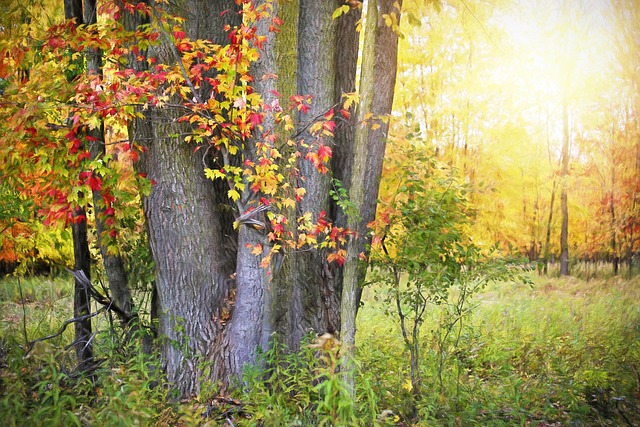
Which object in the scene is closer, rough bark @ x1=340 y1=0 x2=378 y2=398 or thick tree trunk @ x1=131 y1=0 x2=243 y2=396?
rough bark @ x1=340 y1=0 x2=378 y2=398

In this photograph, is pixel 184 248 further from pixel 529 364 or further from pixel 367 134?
pixel 529 364

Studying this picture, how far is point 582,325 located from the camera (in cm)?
671

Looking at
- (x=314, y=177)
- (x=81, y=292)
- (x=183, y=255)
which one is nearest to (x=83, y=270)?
(x=81, y=292)

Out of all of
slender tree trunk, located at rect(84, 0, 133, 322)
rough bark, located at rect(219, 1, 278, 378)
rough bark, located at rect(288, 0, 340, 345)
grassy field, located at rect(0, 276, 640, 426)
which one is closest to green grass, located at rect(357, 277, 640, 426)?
grassy field, located at rect(0, 276, 640, 426)

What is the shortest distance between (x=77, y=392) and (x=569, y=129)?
41.8 ft

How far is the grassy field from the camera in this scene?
3.15 meters

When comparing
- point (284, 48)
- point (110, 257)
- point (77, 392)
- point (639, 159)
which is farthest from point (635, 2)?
point (77, 392)

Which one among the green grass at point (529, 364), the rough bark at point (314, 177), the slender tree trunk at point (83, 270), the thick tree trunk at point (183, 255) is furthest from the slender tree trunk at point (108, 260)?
the green grass at point (529, 364)

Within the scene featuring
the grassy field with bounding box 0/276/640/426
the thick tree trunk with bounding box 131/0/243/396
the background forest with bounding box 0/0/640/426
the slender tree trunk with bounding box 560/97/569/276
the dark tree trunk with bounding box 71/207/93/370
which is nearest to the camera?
the grassy field with bounding box 0/276/640/426

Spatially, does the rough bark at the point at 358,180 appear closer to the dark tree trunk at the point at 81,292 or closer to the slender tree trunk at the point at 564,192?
the dark tree trunk at the point at 81,292

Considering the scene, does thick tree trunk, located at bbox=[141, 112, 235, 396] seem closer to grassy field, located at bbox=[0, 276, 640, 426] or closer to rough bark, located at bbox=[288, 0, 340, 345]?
grassy field, located at bbox=[0, 276, 640, 426]

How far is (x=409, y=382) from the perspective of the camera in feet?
13.9

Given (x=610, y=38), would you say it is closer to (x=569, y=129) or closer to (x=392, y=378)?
(x=569, y=129)

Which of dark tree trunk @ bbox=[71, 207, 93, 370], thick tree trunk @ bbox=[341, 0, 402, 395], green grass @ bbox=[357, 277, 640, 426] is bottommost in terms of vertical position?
green grass @ bbox=[357, 277, 640, 426]
